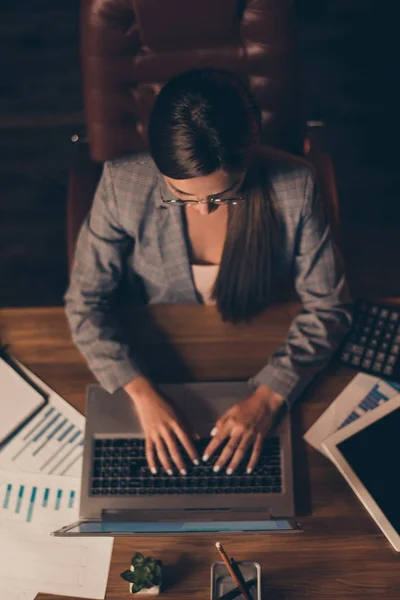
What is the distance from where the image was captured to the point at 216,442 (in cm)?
125

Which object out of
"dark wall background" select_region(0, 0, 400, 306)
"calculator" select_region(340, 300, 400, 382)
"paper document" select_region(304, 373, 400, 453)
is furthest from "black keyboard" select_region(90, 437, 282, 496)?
"dark wall background" select_region(0, 0, 400, 306)

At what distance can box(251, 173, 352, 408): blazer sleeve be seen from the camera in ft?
4.27

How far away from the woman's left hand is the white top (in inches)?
11.7

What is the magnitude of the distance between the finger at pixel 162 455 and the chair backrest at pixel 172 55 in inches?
28.9

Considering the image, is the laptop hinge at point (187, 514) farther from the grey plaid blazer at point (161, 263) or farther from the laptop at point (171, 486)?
the grey plaid blazer at point (161, 263)

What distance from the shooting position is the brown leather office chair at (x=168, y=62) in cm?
131

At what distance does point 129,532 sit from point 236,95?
77 cm

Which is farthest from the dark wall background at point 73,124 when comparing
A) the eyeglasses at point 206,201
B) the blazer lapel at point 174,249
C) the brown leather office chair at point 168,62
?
the eyeglasses at point 206,201

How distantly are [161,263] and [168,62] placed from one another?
1.49 ft

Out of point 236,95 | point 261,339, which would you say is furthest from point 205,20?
point 261,339

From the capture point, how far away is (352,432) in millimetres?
1227

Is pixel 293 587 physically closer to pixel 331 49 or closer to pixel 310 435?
pixel 310 435

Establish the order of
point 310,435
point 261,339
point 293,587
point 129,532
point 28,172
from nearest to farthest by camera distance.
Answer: point 129,532, point 293,587, point 310,435, point 261,339, point 28,172

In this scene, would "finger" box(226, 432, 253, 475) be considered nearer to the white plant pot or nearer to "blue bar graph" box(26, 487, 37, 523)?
the white plant pot
